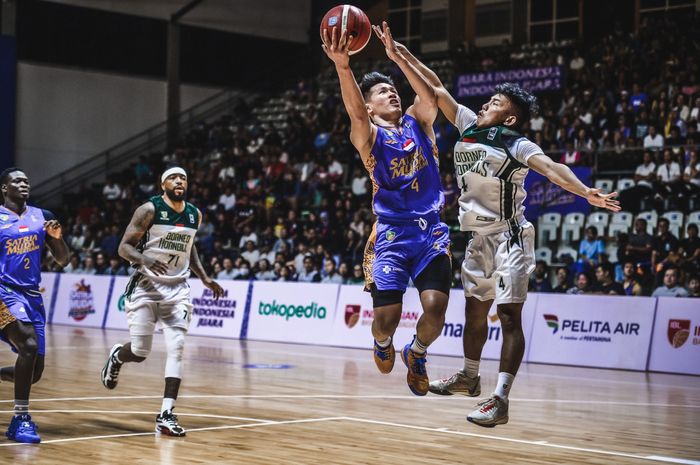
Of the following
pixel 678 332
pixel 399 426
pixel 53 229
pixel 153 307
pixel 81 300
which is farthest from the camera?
pixel 81 300

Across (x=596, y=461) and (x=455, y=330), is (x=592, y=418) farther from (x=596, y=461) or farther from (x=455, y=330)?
(x=455, y=330)

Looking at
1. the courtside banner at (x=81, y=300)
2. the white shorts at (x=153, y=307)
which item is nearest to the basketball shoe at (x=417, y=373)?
the white shorts at (x=153, y=307)

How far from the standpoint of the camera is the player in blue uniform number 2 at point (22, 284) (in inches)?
313

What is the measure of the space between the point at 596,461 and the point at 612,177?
446 inches

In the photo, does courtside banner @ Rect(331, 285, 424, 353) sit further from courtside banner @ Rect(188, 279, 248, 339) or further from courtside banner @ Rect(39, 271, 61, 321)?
courtside banner @ Rect(39, 271, 61, 321)

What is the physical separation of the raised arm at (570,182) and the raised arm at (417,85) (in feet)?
3.05

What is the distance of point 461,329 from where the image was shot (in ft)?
53.3

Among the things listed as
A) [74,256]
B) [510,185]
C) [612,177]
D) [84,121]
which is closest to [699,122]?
[612,177]

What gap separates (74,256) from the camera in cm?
2280

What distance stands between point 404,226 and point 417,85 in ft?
3.49

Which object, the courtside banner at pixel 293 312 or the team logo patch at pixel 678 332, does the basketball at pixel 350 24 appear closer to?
the team logo patch at pixel 678 332

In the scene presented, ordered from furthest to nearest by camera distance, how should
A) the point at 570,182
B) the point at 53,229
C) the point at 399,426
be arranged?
the point at 399,426 → the point at 53,229 → the point at 570,182

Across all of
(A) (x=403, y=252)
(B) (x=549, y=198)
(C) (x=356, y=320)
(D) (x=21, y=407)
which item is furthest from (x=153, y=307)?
(B) (x=549, y=198)

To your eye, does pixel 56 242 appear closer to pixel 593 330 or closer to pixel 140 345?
pixel 140 345
